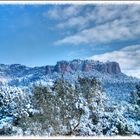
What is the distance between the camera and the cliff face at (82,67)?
3902 millimetres

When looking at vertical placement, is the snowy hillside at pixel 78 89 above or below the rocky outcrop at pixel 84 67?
below

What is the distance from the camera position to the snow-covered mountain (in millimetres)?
3893

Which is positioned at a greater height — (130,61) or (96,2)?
(96,2)

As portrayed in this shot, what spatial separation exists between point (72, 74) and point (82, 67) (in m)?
0.10

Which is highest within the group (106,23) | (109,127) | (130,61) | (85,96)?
(106,23)

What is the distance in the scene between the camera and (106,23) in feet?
13.1

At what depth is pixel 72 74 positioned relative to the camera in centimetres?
391

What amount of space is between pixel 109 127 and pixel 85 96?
330 millimetres

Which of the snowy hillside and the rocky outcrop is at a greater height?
the rocky outcrop

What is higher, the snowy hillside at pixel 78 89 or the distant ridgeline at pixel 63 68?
the distant ridgeline at pixel 63 68

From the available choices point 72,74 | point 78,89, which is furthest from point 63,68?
point 78,89

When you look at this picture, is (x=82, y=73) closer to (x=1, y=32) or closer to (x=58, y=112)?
(x=58, y=112)

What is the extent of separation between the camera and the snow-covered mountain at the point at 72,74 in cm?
389

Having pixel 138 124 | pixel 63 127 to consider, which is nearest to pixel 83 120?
pixel 63 127
